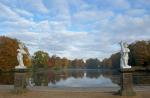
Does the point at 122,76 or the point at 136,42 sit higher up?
the point at 136,42

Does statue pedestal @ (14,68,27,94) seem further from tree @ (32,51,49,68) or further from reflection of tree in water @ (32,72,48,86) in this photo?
A: tree @ (32,51,49,68)

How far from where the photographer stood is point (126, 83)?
24688 millimetres

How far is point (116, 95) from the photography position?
24.2 meters

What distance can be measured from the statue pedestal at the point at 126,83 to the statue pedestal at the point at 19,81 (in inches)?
317

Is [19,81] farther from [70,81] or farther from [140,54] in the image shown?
[140,54]

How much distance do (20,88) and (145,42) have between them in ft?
301

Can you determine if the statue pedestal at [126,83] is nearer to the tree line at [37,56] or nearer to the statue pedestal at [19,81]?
the statue pedestal at [19,81]

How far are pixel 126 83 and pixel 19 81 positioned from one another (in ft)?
28.8

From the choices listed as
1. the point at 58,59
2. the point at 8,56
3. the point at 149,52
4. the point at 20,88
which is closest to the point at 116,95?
the point at 20,88

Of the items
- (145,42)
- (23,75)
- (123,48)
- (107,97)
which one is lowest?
(107,97)

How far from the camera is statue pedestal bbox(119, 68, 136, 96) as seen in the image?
79.8 feet

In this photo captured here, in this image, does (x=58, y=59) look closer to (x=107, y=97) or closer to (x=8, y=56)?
(x=8, y=56)

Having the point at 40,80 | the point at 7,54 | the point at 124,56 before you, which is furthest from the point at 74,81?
the point at 7,54

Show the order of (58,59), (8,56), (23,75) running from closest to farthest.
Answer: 1. (23,75)
2. (8,56)
3. (58,59)
